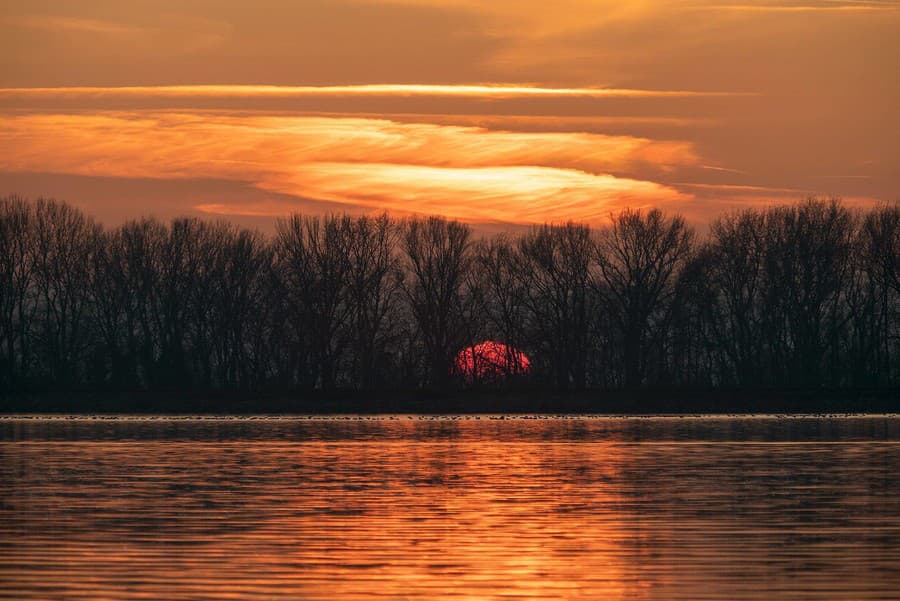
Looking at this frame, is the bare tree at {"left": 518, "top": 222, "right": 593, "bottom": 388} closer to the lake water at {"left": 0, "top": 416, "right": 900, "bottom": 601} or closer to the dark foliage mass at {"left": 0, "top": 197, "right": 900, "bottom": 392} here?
the dark foliage mass at {"left": 0, "top": 197, "right": 900, "bottom": 392}

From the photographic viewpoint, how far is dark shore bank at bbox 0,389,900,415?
9781 centimetres

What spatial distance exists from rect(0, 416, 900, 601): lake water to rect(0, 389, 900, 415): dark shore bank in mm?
54620

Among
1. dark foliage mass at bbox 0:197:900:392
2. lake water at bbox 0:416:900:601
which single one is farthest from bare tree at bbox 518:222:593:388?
lake water at bbox 0:416:900:601

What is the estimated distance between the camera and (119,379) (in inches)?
4225

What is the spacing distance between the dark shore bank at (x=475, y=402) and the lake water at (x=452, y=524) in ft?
179

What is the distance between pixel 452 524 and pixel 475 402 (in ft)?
261

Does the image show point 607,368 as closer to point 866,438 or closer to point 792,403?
point 792,403

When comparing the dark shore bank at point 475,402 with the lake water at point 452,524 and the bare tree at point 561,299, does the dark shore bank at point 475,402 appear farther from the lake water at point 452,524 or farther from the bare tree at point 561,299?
the lake water at point 452,524

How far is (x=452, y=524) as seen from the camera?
2302 centimetres

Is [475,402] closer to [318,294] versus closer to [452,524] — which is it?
[318,294]

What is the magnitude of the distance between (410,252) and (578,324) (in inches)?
558

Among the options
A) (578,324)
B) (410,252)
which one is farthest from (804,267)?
(410,252)

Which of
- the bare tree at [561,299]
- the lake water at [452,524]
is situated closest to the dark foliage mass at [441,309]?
the bare tree at [561,299]

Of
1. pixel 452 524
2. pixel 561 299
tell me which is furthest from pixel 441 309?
pixel 452 524
